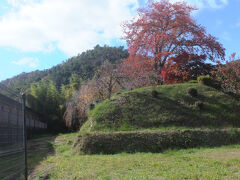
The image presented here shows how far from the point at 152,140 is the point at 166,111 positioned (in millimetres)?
2560

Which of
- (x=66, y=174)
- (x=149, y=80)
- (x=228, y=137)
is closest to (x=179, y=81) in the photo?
(x=149, y=80)

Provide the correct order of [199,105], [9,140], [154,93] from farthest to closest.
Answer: [154,93]
[199,105]
[9,140]

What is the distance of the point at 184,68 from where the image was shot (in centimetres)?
1530

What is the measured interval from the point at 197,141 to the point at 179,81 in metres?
7.48

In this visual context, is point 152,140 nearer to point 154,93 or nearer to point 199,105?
point 199,105

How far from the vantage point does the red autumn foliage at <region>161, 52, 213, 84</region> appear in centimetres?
1476

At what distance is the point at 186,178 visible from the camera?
4.18 meters

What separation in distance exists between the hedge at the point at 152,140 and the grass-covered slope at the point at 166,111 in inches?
46.5

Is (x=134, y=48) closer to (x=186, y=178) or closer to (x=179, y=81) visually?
(x=179, y=81)

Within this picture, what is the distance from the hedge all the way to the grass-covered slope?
1.18 metres

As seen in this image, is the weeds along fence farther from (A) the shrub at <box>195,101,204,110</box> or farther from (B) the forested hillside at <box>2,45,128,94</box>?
(B) the forested hillside at <box>2,45,128,94</box>

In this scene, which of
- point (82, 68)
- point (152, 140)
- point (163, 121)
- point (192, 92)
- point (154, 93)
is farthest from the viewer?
point (82, 68)

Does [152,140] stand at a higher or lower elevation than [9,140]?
lower

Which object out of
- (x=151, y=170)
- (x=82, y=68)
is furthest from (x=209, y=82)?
(x=82, y=68)
